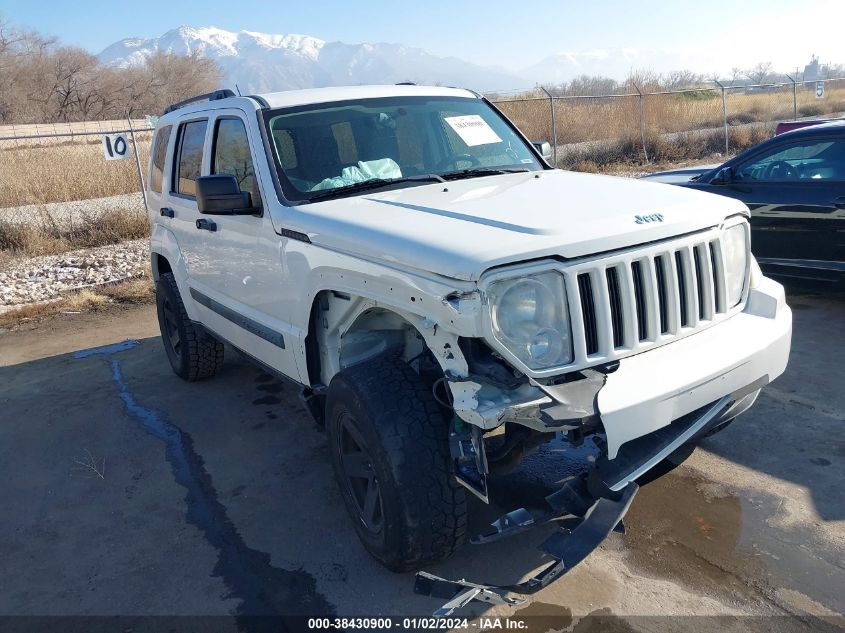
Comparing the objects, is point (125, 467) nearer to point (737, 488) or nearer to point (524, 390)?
point (524, 390)

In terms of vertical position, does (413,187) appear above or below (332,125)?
below

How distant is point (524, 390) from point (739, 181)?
4.98 meters

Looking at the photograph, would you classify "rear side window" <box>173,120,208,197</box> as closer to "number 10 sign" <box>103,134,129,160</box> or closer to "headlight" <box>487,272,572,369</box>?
"headlight" <box>487,272,572,369</box>

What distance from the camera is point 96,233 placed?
38.1ft

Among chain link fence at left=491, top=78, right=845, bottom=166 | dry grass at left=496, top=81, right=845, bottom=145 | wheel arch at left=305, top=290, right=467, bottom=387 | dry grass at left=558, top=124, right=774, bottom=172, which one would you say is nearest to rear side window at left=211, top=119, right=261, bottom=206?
wheel arch at left=305, top=290, right=467, bottom=387

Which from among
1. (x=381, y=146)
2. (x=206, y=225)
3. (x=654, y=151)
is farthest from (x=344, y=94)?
(x=654, y=151)

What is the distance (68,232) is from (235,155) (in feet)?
28.3

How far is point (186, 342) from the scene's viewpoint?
5723 mm

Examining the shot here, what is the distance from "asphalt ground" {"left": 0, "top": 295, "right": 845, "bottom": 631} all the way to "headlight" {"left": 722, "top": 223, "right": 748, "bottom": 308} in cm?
103

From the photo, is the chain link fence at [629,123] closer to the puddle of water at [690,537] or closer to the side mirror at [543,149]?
the side mirror at [543,149]

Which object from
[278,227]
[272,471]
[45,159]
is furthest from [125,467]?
[45,159]

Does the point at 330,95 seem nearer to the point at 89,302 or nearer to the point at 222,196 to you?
the point at 222,196

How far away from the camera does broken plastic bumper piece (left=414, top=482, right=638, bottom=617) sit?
Answer: 8.75 ft

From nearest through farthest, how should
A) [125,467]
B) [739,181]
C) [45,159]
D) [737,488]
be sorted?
[737,488] < [125,467] < [739,181] < [45,159]
